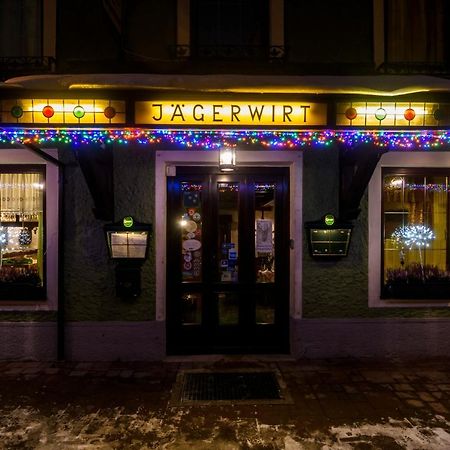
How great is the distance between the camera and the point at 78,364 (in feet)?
18.5

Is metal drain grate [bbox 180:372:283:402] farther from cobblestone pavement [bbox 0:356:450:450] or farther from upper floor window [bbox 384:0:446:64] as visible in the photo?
upper floor window [bbox 384:0:446:64]

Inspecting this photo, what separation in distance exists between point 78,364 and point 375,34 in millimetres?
6590

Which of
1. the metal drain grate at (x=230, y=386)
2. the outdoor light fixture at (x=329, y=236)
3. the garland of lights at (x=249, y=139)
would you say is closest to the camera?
the metal drain grate at (x=230, y=386)

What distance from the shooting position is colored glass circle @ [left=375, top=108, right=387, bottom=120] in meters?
4.38

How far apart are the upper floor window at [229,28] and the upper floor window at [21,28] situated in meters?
2.39

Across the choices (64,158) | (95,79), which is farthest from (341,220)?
(64,158)

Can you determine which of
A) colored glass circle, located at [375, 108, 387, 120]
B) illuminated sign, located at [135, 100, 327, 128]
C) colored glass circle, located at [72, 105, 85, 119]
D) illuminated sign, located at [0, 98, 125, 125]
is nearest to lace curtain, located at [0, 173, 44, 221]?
illuminated sign, located at [0, 98, 125, 125]

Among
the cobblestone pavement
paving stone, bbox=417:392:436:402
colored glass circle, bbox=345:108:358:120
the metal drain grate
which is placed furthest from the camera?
the metal drain grate

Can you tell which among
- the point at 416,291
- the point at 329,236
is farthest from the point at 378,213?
the point at 416,291

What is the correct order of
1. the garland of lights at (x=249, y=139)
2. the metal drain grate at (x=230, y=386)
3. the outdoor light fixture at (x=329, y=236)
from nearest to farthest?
the metal drain grate at (x=230, y=386) < the garland of lights at (x=249, y=139) < the outdoor light fixture at (x=329, y=236)

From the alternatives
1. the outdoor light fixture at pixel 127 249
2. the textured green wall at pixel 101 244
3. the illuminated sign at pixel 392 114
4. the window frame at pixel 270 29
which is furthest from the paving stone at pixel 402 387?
the window frame at pixel 270 29

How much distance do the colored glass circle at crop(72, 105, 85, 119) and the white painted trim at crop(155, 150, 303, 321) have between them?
163 cm

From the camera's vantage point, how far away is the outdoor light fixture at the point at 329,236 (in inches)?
226

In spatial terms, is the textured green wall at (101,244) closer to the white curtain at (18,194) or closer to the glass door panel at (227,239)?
the white curtain at (18,194)
